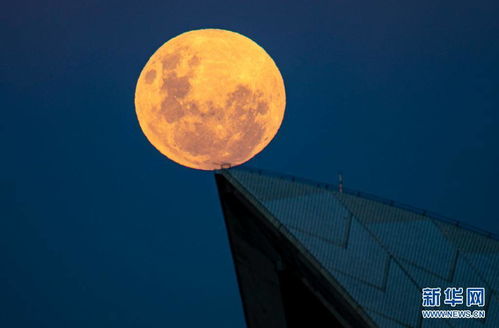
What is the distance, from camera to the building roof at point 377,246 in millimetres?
28078

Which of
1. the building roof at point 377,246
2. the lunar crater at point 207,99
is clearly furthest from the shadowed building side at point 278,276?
the lunar crater at point 207,99

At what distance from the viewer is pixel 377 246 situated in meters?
30.2

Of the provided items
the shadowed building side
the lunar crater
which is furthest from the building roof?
the lunar crater

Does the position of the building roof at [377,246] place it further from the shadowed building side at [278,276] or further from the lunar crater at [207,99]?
the lunar crater at [207,99]

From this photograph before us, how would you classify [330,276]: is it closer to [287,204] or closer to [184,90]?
[287,204]

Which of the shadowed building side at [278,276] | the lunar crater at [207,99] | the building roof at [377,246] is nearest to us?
the lunar crater at [207,99]

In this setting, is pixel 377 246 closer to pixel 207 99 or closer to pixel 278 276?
pixel 278 276

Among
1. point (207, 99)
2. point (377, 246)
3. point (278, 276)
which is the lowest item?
point (278, 276)

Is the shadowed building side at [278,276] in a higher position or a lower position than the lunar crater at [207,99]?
lower

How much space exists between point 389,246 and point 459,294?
3.65 meters

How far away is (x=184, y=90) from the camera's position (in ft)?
87.4

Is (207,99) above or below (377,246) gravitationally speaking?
above

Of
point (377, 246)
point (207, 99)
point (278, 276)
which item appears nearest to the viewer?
point (207, 99)

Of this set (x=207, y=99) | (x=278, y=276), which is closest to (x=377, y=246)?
(x=278, y=276)
